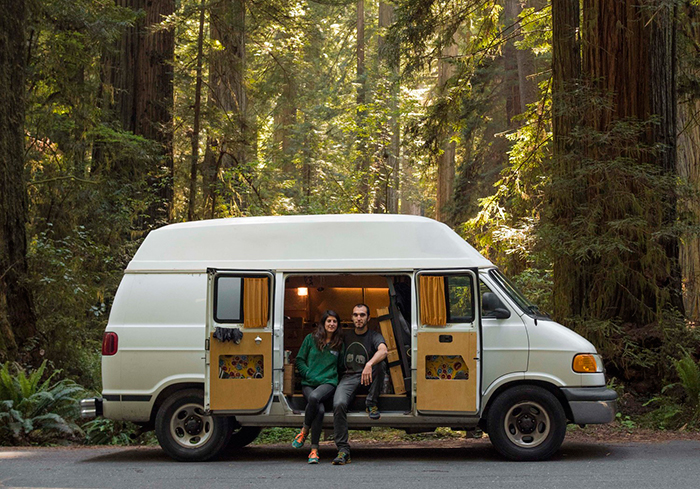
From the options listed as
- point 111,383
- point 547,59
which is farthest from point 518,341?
point 547,59

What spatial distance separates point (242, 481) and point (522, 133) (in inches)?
406

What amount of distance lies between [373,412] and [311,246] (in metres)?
1.83

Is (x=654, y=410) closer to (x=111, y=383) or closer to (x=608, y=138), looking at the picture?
(x=608, y=138)

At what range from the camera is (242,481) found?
7305 millimetres

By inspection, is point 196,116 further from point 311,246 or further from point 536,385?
point 536,385

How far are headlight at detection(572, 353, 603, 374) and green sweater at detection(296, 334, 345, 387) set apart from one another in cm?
241

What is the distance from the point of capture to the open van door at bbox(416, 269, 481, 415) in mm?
8039

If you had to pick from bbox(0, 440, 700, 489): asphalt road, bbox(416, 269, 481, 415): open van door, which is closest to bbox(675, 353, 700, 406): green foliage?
bbox(0, 440, 700, 489): asphalt road

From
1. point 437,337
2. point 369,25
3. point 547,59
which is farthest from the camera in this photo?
point 369,25

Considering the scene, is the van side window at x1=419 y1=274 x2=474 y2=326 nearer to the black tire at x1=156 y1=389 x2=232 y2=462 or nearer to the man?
the man

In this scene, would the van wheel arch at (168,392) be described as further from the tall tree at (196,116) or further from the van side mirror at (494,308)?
the tall tree at (196,116)

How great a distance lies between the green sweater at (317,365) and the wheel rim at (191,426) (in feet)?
3.63

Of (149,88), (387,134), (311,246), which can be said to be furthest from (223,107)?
(311,246)

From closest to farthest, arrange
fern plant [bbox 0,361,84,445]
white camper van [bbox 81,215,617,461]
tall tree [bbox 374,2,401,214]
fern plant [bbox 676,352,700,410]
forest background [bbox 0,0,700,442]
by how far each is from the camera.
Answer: white camper van [bbox 81,215,617,461] → fern plant [bbox 0,361,84,445] → fern plant [bbox 676,352,700,410] → forest background [bbox 0,0,700,442] → tall tree [bbox 374,2,401,214]
